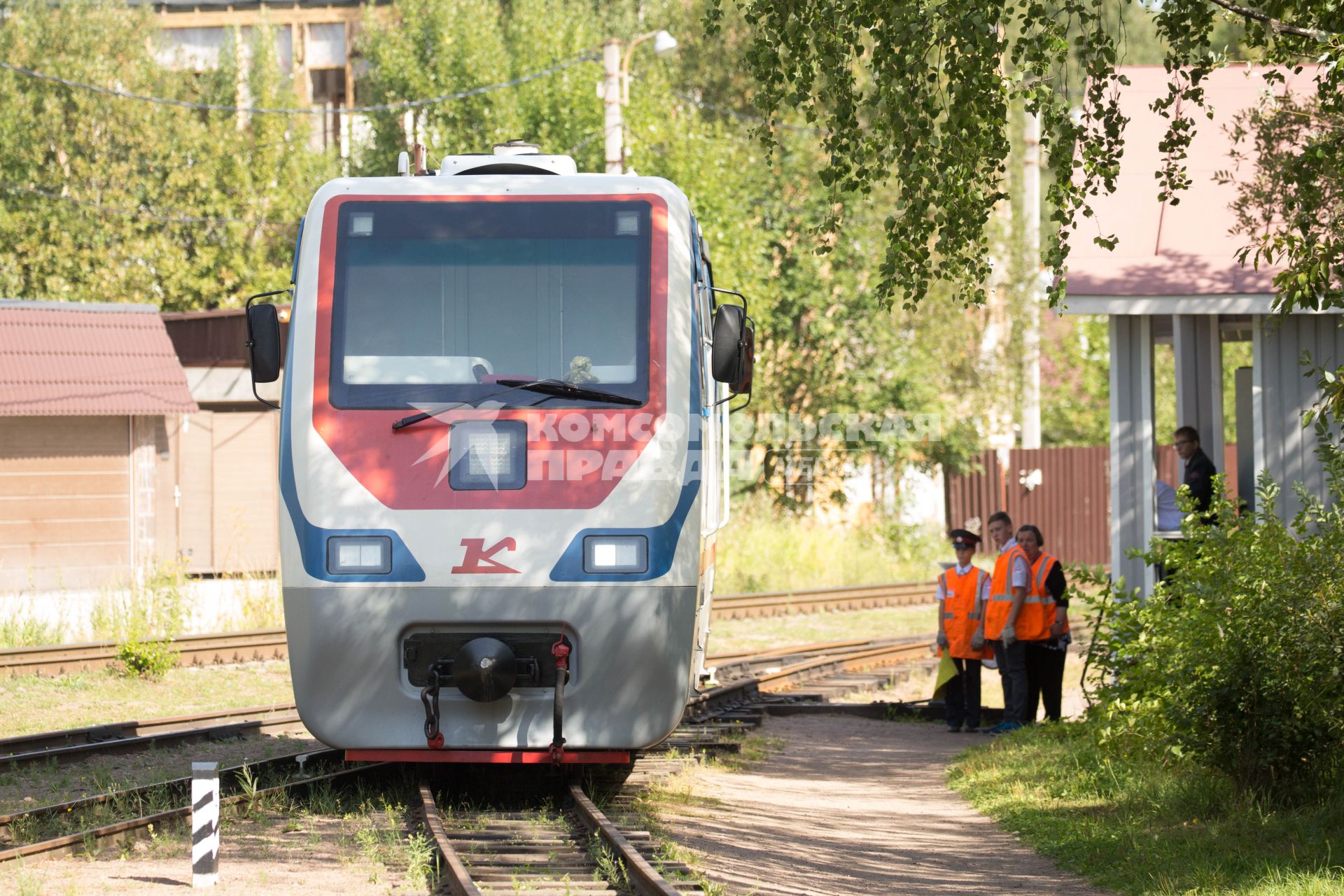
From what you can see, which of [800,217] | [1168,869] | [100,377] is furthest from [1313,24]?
[800,217]

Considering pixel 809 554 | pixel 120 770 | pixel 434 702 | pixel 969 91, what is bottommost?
pixel 120 770

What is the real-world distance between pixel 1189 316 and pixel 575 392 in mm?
7292

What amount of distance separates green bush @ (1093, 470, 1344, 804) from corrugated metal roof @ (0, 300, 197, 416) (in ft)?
58.2

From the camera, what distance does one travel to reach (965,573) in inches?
539

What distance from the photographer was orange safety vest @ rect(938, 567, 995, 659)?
13.4m

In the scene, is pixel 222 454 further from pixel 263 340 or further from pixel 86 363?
pixel 263 340

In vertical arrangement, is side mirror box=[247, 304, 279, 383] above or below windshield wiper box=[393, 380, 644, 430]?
above

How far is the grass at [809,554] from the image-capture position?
25.3 m

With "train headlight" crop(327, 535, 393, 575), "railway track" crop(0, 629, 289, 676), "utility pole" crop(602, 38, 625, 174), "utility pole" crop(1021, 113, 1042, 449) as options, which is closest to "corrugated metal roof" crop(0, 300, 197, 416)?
"railway track" crop(0, 629, 289, 676)

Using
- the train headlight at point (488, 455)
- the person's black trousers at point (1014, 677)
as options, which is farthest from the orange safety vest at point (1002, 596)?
the train headlight at point (488, 455)

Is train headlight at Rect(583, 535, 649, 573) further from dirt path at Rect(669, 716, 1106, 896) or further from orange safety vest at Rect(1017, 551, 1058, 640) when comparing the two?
orange safety vest at Rect(1017, 551, 1058, 640)

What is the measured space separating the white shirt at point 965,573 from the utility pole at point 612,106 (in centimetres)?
853

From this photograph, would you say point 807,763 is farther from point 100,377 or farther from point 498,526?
point 100,377

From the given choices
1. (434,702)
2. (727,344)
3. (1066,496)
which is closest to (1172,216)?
(727,344)
